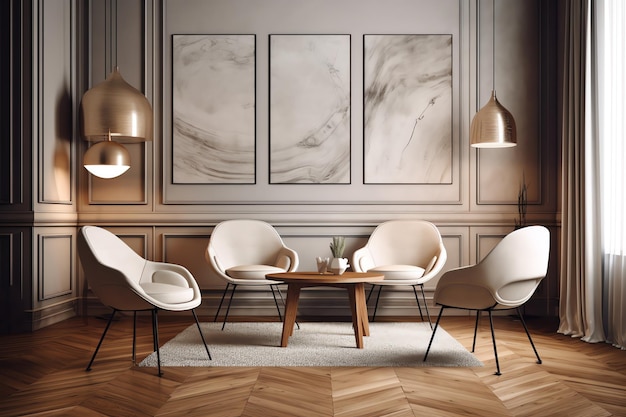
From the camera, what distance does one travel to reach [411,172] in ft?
16.3

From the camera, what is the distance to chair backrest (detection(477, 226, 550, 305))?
312 centimetres

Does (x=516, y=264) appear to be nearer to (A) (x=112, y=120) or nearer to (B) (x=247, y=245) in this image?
(B) (x=247, y=245)

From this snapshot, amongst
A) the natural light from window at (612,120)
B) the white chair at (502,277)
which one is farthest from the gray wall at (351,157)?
the white chair at (502,277)

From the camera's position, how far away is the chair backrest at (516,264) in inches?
123

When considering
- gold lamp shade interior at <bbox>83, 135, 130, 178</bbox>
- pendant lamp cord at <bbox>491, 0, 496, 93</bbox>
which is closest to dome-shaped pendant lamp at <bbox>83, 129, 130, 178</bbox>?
gold lamp shade interior at <bbox>83, 135, 130, 178</bbox>

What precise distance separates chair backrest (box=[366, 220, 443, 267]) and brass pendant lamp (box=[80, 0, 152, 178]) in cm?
201

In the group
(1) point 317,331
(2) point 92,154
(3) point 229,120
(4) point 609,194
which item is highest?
(3) point 229,120

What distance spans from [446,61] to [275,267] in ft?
7.30

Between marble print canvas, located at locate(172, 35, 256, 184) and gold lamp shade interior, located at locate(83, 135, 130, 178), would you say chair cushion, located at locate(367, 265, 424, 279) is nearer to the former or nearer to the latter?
marble print canvas, located at locate(172, 35, 256, 184)

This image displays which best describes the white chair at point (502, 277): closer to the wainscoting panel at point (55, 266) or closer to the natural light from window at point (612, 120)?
the natural light from window at point (612, 120)

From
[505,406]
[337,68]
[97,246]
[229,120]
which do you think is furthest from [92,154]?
[505,406]

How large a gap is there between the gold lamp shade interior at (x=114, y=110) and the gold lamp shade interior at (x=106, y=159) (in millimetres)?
99

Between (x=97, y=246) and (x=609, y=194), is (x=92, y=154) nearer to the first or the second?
(x=97, y=246)

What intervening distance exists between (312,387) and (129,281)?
3.54ft
